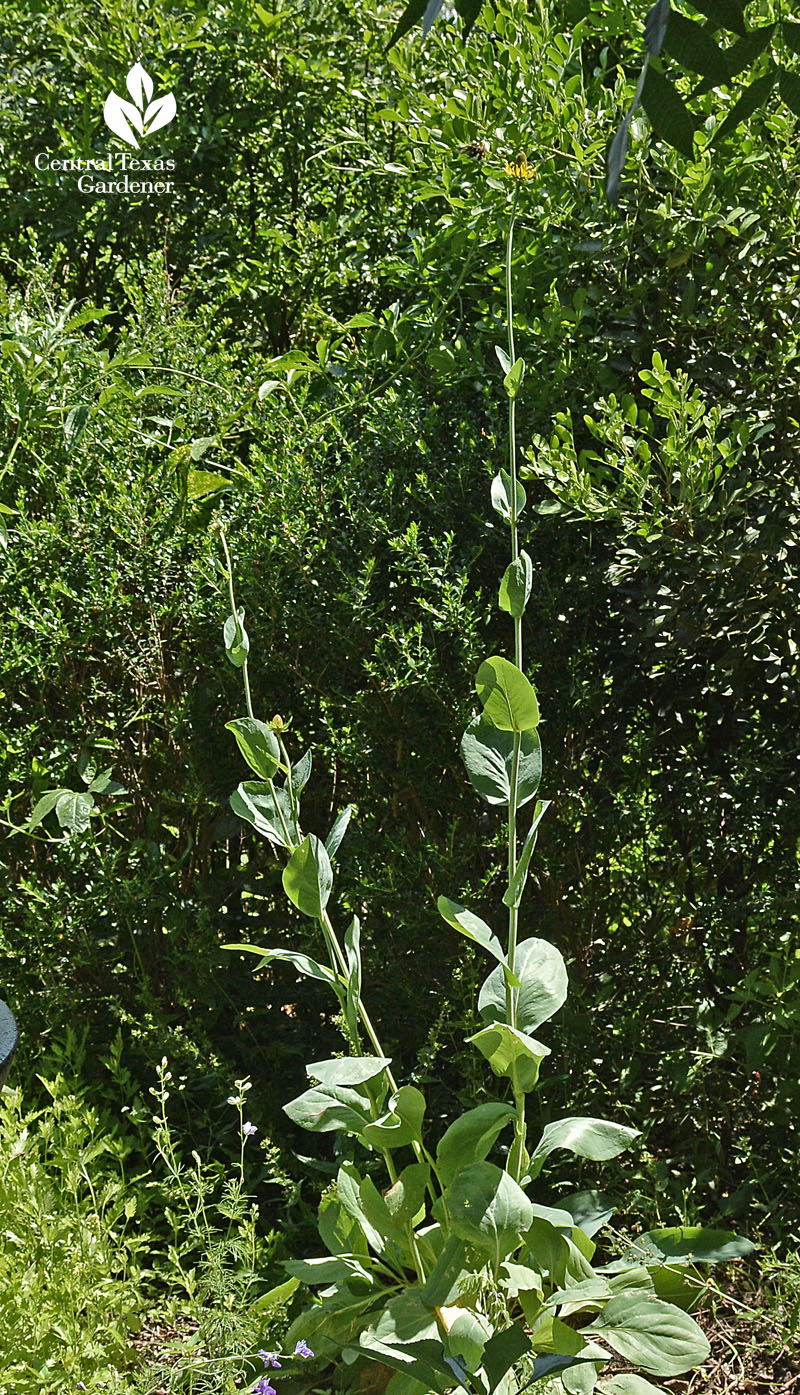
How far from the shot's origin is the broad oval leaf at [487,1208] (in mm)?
1813

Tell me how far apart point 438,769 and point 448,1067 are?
2.52ft

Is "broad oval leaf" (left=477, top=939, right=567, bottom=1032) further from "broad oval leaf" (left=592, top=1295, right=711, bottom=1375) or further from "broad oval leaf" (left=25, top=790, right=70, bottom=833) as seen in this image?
"broad oval leaf" (left=25, top=790, right=70, bottom=833)

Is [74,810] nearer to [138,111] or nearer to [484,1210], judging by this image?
[484,1210]

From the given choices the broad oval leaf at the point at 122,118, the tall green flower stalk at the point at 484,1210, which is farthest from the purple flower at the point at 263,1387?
the broad oval leaf at the point at 122,118

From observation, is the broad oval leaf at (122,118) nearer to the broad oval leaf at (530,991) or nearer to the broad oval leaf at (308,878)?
the broad oval leaf at (308,878)

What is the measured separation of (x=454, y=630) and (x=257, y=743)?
67 cm

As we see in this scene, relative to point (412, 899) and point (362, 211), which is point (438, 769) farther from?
point (362, 211)

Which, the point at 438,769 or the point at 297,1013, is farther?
the point at 297,1013

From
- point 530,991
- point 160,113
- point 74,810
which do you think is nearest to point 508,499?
point 530,991

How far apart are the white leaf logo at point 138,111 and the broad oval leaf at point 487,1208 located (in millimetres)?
3146

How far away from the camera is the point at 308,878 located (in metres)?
2.07

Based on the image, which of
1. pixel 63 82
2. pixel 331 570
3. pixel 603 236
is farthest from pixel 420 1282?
pixel 63 82

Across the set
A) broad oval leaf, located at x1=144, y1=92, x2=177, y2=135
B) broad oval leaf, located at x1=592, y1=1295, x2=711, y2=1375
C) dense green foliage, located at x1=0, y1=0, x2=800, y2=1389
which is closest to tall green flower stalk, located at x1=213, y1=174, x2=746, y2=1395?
broad oval leaf, located at x1=592, y1=1295, x2=711, y2=1375

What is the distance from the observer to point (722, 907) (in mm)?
2672
